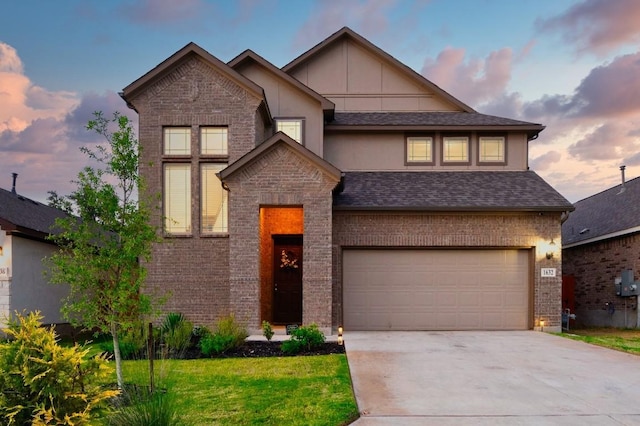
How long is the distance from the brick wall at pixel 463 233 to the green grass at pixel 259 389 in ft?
15.4

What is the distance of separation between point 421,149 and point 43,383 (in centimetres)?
1374

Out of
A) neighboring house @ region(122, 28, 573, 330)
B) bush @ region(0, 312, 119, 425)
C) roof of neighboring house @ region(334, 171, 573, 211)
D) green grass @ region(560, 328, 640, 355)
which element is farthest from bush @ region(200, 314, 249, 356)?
green grass @ region(560, 328, 640, 355)

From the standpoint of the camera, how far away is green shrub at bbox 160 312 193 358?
396 inches

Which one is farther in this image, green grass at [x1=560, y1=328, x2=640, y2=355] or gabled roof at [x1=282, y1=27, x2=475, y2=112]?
gabled roof at [x1=282, y1=27, x2=475, y2=112]

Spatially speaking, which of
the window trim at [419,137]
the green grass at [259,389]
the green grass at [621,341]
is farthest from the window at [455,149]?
the green grass at [259,389]

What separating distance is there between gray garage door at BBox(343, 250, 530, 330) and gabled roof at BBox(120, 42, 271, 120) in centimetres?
571

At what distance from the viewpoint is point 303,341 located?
10.5 meters

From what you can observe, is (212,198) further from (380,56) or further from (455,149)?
(380,56)

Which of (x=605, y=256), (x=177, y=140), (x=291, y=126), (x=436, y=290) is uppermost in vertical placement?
(x=291, y=126)

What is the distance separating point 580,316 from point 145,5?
20.5 m

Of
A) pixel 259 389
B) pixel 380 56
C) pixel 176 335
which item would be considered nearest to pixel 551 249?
pixel 380 56

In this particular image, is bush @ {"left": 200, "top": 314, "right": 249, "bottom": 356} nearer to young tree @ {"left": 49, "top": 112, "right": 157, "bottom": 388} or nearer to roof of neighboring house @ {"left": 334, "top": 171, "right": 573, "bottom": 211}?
young tree @ {"left": 49, "top": 112, "right": 157, "bottom": 388}

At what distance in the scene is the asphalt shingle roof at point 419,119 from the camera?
15.7 m

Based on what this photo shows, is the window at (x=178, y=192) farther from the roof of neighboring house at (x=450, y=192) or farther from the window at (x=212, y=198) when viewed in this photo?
the roof of neighboring house at (x=450, y=192)
